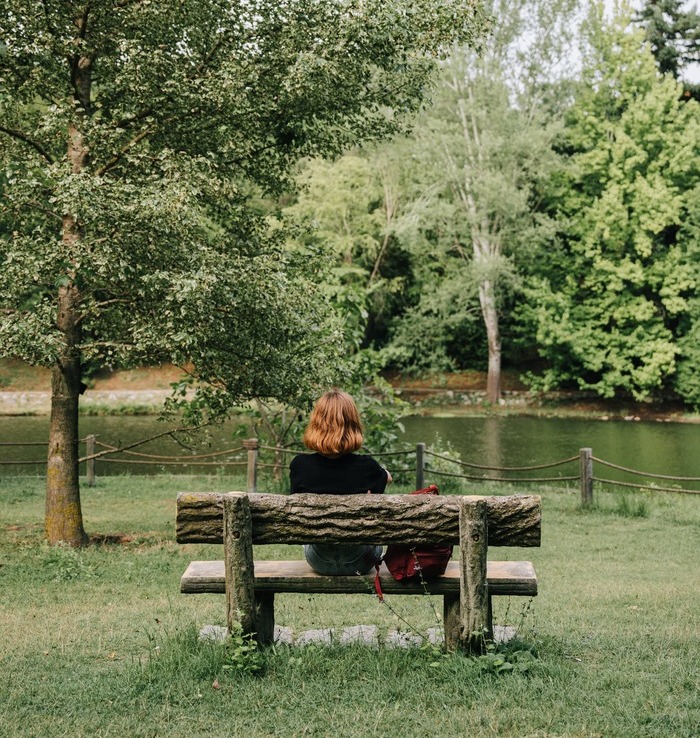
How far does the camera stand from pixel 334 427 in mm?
4551

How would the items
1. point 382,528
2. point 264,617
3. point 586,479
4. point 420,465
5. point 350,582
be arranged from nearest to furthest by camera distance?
1. point 382,528
2. point 350,582
3. point 264,617
4. point 586,479
5. point 420,465

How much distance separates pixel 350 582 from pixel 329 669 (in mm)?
446

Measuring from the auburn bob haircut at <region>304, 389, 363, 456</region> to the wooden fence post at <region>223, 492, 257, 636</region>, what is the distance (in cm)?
51

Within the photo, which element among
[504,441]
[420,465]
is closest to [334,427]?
[420,465]

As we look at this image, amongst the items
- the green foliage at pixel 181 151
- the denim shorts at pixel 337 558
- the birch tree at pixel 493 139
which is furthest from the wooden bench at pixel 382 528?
the birch tree at pixel 493 139

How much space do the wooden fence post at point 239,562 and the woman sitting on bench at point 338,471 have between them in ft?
1.25

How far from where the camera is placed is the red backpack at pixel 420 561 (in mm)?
4441

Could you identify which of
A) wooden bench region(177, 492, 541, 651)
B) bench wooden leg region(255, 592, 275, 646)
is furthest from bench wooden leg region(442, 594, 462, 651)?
bench wooden leg region(255, 592, 275, 646)

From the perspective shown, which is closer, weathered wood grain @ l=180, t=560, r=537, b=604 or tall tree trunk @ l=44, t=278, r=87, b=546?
weathered wood grain @ l=180, t=560, r=537, b=604

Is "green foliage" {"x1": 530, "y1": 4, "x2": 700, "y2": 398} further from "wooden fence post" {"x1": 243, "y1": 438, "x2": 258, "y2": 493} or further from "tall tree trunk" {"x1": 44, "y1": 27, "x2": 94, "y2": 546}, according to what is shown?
"tall tree trunk" {"x1": 44, "y1": 27, "x2": 94, "y2": 546}

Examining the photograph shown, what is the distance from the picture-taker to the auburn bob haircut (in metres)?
4.55

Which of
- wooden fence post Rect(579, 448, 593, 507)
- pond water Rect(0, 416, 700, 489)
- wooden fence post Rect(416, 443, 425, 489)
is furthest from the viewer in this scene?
pond water Rect(0, 416, 700, 489)

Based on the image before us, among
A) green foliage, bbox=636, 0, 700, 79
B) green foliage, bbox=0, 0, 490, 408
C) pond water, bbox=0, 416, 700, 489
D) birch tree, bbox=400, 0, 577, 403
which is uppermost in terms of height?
green foliage, bbox=636, 0, 700, 79

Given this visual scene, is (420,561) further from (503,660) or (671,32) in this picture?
(671,32)
